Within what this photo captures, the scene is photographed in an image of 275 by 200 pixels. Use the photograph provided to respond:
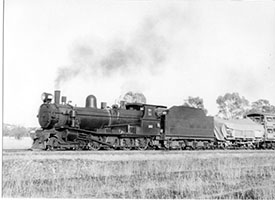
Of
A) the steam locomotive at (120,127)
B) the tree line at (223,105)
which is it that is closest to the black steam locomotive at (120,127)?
the steam locomotive at (120,127)

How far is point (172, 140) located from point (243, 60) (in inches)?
200

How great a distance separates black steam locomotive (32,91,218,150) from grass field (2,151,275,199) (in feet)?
7.24

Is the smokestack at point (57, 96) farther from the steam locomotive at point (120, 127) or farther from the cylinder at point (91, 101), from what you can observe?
the cylinder at point (91, 101)

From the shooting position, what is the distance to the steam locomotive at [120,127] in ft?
40.8

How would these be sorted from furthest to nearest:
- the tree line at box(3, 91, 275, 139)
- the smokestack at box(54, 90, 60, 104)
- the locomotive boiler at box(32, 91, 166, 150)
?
the smokestack at box(54, 90, 60, 104), the locomotive boiler at box(32, 91, 166, 150), the tree line at box(3, 91, 275, 139)

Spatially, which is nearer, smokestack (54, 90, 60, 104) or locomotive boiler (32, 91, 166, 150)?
locomotive boiler (32, 91, 166, 150)

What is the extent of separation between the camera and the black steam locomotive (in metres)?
12.4

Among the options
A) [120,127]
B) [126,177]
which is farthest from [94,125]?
[126,177]

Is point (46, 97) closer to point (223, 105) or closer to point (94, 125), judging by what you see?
point (94, 125)

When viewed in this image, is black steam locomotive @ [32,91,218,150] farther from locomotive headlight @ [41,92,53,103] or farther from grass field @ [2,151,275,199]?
grass field @ [2,151,275,199]

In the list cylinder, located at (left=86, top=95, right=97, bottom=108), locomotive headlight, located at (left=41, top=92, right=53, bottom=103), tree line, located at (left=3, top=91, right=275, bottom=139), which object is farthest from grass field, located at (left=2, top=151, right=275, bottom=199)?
cylinder, located at (left=86, top=95, right=97, bottom=108)

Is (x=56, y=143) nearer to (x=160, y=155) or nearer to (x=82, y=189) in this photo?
(x=160, y=155)

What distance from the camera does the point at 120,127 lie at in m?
14.2

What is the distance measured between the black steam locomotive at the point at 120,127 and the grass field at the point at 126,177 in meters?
2.21
